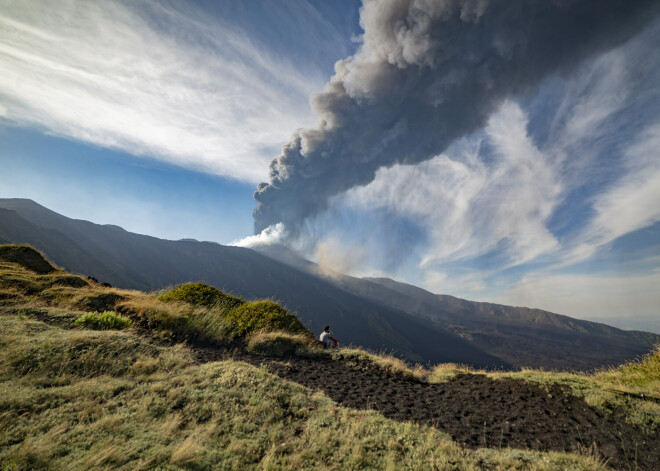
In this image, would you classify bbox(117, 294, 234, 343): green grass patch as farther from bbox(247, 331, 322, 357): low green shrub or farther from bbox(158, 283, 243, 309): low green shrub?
bbox(158, 283, 243, 309): low green shrub

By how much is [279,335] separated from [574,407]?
8566 millimetres

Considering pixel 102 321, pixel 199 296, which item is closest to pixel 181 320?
pixel 102 321

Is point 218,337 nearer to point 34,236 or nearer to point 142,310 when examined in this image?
point 142,310

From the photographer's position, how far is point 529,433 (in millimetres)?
5574

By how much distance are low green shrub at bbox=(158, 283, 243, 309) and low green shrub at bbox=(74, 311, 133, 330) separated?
286 cm

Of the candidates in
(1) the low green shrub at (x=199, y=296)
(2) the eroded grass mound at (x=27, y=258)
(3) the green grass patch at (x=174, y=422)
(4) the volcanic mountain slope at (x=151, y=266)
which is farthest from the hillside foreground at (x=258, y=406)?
(4) the volcanic mountain slope at (x=151, y=266)

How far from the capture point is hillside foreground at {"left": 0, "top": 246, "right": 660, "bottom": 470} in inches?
129

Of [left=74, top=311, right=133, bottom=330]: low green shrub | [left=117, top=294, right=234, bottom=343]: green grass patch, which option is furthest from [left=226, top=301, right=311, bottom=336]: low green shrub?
[left=74, top=311, right=133, bottom=330]: low green shrub

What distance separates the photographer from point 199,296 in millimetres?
11688

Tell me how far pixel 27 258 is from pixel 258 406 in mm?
16975

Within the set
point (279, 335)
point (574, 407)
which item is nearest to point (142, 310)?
point (279, 335)

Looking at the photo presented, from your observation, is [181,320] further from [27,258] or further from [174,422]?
[27,258]

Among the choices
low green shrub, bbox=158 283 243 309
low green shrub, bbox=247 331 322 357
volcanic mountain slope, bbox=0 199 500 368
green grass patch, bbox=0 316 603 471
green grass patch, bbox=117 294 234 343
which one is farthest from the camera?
volcanic mountain slope, bbox=0 199 500 368

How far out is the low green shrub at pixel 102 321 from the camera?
7.50m
